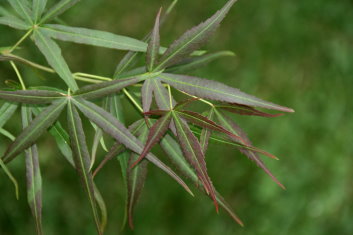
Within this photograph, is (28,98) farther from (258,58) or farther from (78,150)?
(258,58)

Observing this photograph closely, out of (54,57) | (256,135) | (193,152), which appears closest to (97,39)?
(54,57)

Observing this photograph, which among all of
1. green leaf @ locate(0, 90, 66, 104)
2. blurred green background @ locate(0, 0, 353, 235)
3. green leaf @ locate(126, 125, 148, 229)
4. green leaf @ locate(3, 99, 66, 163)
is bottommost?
blurred green background @ locate(0, 0, 353, 235)

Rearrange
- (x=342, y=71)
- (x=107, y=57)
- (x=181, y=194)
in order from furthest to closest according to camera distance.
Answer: (x=342, y=71) < (x=107, y=57) < (x=181, y=194)

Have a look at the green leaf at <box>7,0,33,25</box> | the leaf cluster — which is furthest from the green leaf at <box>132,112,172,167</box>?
the green leaf at <box>7,0,33,25</box>

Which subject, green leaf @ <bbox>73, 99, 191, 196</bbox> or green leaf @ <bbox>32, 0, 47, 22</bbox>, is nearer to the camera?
green leaf @ <bbox>73, 99, 191, 196</bbox>

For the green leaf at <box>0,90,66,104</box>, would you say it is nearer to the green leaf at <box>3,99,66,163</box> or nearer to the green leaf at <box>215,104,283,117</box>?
the green leaf at <box>3,99,66,163</box>

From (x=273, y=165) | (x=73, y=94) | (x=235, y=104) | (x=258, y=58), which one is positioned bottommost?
(x=273, y=165)

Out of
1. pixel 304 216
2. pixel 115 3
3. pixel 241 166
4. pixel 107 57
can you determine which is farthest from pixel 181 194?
pixel 115 3
